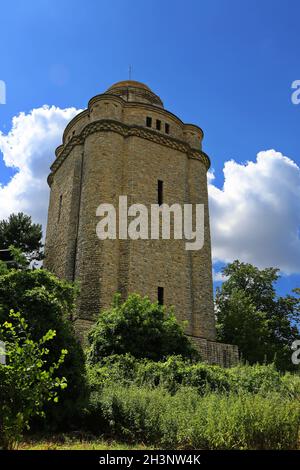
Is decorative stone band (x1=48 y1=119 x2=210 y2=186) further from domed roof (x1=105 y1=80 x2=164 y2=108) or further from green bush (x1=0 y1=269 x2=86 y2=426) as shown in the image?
green bush (x1=0 y1=269 x2=86 y2=426)

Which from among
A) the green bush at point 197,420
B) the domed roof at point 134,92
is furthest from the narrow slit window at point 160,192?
the green bush at point 197,420

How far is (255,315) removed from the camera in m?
26.3

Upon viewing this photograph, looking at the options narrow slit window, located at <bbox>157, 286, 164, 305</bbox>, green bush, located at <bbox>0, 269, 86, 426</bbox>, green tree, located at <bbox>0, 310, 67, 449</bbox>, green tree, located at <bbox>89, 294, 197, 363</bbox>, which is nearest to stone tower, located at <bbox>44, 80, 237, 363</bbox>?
narrow slit window, located at <bbox>157, 286, 164, 305</bbox>

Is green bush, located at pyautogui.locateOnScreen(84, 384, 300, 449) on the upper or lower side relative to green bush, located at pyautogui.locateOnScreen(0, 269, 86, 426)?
lower

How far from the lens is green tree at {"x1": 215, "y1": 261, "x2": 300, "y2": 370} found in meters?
24.7

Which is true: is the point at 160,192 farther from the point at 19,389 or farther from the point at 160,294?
the point at 19,389

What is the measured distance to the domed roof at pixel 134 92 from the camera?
85.6ft

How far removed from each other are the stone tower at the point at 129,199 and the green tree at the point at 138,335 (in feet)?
8.51

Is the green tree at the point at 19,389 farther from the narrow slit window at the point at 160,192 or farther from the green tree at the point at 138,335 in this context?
the narrow slit window at the point at 160,192

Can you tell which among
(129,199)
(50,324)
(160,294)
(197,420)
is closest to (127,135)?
(129,199)

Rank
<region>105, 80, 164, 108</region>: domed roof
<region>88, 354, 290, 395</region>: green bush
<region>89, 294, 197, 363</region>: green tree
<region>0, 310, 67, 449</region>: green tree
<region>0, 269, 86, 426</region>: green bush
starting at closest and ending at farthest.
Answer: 1. <region>0, 310, 67, 449</region>: green tree
2. <region>0, 269, 86, 426</region>: green bush
3. <region>88, 354, 290, 395</region>: green bush
4. <region>89, 294, 197, 363</region>: green tree
5. <region>105, 80, 164, 108</region>: domed roof

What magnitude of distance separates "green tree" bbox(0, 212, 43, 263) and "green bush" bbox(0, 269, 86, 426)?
1371cm

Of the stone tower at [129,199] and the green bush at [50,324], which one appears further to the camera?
the stone tower at [129,199]
